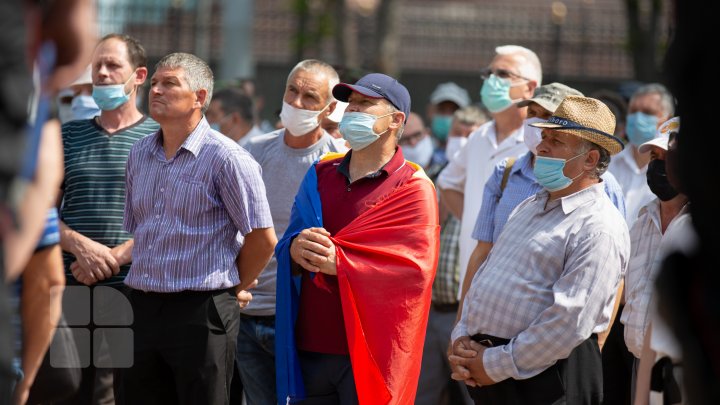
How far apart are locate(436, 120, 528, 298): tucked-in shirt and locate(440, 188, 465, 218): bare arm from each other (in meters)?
0.03

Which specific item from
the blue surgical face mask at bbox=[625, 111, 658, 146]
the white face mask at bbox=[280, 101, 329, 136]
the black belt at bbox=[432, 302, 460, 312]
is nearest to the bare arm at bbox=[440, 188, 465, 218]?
the black belt at bbox=[432, 302, 460, 312]

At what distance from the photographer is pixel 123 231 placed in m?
6.64

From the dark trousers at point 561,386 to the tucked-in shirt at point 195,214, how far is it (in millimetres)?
1498

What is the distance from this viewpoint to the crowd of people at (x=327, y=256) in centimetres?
547

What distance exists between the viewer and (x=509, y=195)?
6.50 meters

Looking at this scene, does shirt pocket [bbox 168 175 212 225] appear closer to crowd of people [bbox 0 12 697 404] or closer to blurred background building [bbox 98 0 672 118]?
crowd of people [bbox 0 12 697 404]

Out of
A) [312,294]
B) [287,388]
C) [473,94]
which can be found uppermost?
[312,294]

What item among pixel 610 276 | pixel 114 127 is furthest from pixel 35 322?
pixel 114 127

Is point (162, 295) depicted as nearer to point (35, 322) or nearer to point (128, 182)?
point (128, 182)

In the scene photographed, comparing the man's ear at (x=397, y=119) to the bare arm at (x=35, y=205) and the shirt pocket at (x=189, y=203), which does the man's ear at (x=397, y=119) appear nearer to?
the shirt pocket at (x=189, y=203)

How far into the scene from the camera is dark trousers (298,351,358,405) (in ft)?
18.6

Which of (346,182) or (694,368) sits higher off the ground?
(694,368)

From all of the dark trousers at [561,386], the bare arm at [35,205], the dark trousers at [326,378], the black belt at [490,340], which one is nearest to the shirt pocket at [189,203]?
the dark trousers at [326,378]

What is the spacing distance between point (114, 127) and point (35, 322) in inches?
133
